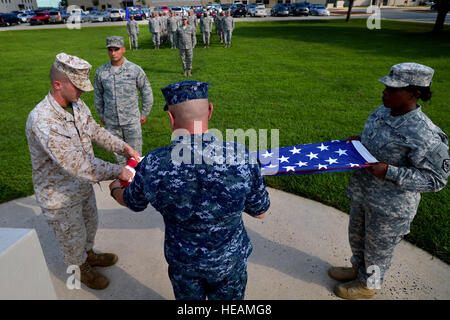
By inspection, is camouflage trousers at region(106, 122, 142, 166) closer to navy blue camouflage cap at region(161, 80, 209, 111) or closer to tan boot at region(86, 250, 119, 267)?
tan boot at region(86, 250, 119, 267)

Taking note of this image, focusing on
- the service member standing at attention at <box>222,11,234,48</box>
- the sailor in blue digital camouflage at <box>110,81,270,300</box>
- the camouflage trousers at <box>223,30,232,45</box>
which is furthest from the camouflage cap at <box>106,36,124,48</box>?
the camouflage trousers at <box>223,30,232,45</box>

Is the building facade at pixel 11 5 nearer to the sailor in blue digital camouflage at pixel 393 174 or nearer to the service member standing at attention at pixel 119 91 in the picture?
the service member standing at attention at pixel 119 91

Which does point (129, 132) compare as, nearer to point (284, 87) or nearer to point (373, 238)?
point (373, 238)

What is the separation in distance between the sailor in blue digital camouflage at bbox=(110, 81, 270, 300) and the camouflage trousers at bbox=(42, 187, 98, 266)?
3.88 feet

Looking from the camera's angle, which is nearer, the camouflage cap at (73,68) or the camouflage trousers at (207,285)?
the camouflage trousers at (207,285)

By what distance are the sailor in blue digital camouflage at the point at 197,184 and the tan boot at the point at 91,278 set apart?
1.60 m

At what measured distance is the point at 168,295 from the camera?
10.1 feet

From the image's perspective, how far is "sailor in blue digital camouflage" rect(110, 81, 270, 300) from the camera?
68.9 inches

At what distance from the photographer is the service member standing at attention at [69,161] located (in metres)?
2.45

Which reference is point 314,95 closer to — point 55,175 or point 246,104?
point 246,104

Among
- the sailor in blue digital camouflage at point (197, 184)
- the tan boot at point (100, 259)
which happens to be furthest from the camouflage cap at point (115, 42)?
the sailor in blue digital camouflage at point (197, 184)

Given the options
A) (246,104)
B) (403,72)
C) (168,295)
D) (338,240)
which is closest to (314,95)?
(246,104)

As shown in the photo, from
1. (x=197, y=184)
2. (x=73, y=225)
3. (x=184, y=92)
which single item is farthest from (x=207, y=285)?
(x=73, y=225)
